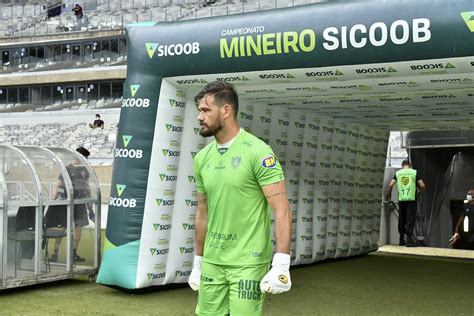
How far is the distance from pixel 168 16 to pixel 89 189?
3762cm

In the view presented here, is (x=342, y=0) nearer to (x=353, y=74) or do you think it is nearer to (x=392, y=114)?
(x=353, y=74)

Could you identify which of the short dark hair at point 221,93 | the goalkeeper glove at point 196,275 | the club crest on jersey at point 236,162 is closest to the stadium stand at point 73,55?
the goalkeeper glove at point 196,275

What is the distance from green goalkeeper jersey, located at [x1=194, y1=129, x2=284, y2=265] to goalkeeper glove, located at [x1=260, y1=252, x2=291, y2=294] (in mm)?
162

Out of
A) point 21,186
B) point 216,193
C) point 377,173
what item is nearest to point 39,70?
point 377,173

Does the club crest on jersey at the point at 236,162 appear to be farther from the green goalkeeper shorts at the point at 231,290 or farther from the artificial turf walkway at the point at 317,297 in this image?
the artificial turf walkway at the point at 317,297

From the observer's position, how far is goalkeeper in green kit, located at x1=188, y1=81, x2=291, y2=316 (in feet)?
13.4

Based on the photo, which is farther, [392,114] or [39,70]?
[39,70]

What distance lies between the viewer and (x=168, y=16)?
150 feet

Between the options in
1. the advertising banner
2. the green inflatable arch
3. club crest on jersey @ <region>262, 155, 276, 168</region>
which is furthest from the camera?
the advertising banner

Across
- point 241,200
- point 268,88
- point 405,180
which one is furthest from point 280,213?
point 405,180

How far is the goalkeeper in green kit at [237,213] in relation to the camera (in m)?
4.09

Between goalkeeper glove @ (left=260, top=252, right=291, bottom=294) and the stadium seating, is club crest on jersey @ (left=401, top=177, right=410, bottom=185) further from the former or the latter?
the stadium seating

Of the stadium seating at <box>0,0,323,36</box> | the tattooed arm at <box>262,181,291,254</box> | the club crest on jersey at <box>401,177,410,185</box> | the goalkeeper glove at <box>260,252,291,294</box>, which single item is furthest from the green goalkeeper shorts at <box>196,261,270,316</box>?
the stadium seating at <box>0,0,323,36</box>

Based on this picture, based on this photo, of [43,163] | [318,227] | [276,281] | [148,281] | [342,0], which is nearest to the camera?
[276,281]
